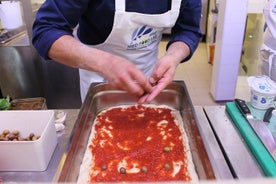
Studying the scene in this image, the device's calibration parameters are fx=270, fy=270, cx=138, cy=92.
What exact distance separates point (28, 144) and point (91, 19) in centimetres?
53

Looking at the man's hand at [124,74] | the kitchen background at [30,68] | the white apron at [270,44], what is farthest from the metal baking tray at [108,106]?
the kitchen background at [30,68]

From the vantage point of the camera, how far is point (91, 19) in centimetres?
103

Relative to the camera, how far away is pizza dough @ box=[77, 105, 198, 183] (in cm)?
81

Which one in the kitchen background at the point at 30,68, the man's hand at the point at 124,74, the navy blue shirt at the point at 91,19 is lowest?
the kitchen background at the point at 30,68

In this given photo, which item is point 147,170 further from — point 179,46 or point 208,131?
point 179,46

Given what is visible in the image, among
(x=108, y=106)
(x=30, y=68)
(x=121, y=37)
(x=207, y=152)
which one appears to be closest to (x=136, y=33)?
(x=121, y=37)

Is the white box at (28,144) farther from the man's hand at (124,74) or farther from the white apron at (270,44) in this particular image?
the white apron at (270,44)

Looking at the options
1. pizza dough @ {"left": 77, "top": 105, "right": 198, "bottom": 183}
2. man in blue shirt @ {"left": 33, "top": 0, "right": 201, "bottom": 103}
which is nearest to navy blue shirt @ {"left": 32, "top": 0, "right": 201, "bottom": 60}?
man in blue shirt @ {"left": 33, "top": 0, "right": 201, "bottom": 103}

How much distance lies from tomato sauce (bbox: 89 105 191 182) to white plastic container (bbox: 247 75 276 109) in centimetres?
31

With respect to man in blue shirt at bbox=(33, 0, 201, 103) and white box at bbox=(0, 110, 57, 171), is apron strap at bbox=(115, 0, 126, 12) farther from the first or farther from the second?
white box at bbox=(0, 110, 57, 171)

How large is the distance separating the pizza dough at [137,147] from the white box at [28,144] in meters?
0.13

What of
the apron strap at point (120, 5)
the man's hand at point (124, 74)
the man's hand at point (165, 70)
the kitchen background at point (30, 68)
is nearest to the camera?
the man's hand at point (124, 74)

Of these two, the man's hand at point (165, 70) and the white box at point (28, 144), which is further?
the man's hand at point (165, 70)

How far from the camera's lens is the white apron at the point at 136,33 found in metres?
1.02
